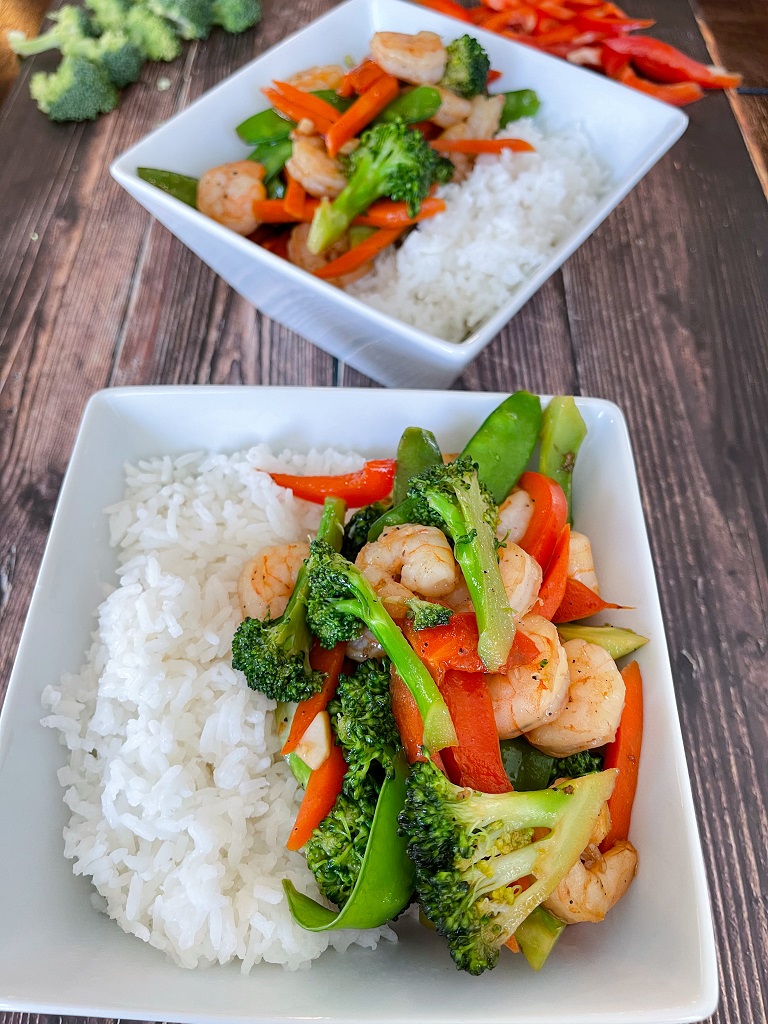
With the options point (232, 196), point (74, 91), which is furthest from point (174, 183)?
point (74, 91)

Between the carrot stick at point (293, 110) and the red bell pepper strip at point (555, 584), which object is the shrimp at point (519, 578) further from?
the carrot stick at point (293, 110)

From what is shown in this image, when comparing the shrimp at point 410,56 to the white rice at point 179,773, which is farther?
the shrimp at point 410,56

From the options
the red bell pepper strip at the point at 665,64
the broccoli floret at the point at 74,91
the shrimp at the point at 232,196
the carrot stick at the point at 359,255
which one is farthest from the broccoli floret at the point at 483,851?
the red bell pepper strip at the point at 665,64

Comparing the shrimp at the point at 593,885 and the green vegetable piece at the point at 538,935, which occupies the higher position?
the shrimp at the point at 593,885

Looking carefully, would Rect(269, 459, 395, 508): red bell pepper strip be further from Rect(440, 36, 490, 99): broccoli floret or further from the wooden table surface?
Rect(440, 36, 490, 99): broccoli floret

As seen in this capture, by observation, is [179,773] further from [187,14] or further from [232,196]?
[187,14]

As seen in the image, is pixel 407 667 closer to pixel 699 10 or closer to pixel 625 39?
pixel 625 39
